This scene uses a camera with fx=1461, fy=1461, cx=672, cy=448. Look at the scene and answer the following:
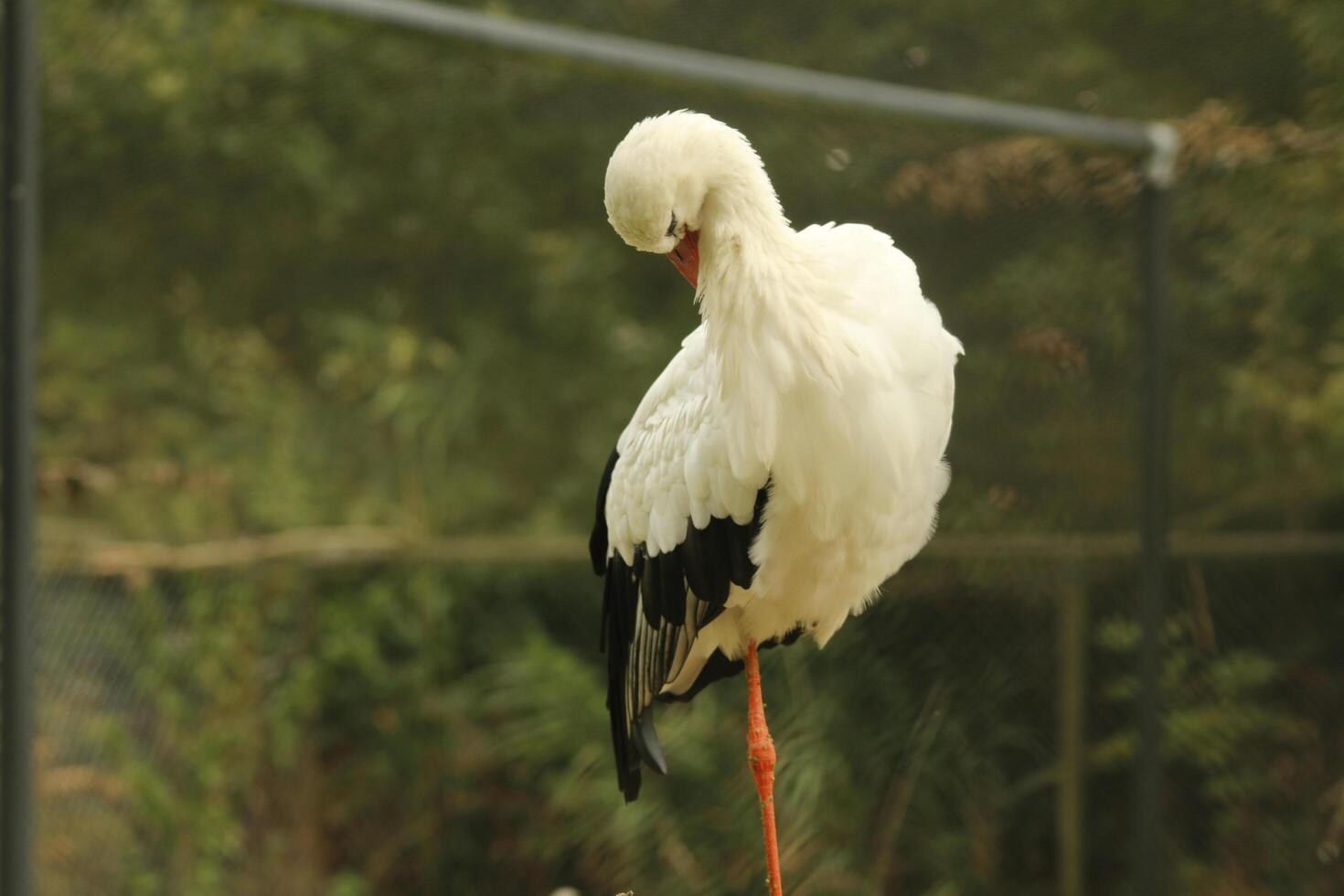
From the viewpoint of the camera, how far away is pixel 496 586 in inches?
103

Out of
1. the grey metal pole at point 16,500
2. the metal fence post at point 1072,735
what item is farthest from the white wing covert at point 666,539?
the metal fence post at point 1072,735

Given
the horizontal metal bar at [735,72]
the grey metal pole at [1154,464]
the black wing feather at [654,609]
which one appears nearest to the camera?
the black wing feather at [654,609]

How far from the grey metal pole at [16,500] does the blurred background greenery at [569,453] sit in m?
0.63

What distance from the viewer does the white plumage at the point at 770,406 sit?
79cm

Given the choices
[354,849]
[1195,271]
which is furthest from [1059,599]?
[354,849]

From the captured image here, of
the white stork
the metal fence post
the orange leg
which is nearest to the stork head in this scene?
the white stork

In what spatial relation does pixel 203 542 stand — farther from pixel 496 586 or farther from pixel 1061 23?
pixel 1061 23

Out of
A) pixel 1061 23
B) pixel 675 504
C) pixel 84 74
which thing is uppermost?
pixel 1061 23

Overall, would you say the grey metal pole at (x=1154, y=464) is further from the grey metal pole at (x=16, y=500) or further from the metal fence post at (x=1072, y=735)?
the grey metal pole at (x=16, y=500)

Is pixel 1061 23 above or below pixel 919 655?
above

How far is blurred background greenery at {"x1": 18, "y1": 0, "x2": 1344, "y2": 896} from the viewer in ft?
7.27

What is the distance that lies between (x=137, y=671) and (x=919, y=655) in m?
1.21

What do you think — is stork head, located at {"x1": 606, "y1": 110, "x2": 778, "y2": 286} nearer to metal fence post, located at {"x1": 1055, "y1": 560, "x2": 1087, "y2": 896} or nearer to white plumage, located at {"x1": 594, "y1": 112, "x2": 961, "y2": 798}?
white plumage, located at {"x1": 594, "y1": 112, "x2": 961, "y2": 798}

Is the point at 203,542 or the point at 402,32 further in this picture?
the point at 203,542
